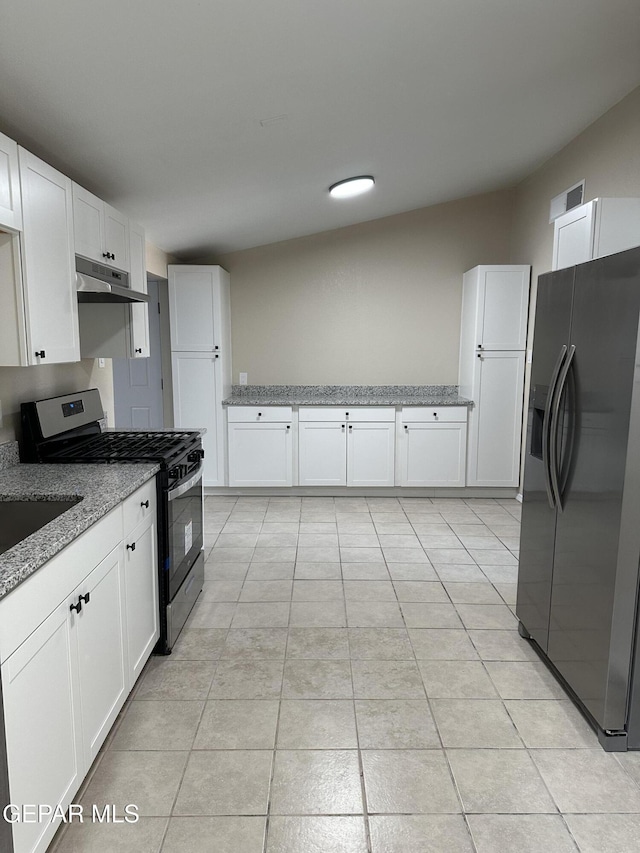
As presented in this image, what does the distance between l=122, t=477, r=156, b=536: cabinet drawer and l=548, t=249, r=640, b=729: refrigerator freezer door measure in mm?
1696

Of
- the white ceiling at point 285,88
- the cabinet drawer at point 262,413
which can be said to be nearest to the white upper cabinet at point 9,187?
the white ceiling at point 285,88

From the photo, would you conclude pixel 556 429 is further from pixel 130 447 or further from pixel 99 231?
pixel 99 231

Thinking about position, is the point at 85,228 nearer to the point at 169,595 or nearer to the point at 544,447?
the point at 169,595

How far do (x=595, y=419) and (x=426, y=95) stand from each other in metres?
1.88

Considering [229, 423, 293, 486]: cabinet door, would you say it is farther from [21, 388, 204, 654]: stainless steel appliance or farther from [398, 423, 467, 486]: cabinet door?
[21, 388, 204, 654]: stainless steel appliance

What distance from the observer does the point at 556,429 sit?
227 centimetres

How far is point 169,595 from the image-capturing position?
2572mm

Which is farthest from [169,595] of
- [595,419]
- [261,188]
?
[261,188]

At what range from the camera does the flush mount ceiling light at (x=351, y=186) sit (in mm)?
3982

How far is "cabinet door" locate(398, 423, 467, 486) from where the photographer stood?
203 inches

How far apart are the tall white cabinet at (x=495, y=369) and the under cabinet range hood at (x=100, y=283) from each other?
312 centimetres

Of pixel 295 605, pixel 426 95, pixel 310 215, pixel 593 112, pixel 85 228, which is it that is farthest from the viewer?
pixel 310 215

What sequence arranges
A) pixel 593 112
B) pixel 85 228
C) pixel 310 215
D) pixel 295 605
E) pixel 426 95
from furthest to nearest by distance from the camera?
pixel 310 215
pixel 593 112
pixel 295 605
pixel 426 95
pixel 85 228

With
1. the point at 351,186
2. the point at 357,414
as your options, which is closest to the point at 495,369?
the point at 357,414
